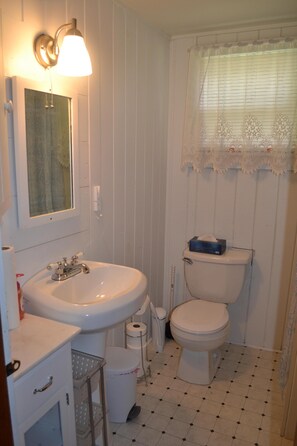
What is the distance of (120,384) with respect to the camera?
6.09 feet

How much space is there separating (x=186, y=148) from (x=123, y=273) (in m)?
1.25

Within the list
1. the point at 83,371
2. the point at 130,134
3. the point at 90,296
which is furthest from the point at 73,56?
the point at 83,371

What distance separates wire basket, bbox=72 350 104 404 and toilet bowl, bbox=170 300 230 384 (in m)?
0.73

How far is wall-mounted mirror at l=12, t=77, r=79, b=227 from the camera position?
137cm

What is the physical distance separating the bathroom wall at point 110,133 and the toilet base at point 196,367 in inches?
23.8

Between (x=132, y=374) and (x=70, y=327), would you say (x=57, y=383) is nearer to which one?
(x=70, y=327)

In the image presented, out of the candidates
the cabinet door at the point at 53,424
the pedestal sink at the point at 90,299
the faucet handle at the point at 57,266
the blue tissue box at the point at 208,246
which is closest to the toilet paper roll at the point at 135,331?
the pedestal sink at the point at 90,299

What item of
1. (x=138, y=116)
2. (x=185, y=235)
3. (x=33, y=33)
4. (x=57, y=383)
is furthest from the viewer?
(x=185, y=235)

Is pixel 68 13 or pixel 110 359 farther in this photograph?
pixel 110 359

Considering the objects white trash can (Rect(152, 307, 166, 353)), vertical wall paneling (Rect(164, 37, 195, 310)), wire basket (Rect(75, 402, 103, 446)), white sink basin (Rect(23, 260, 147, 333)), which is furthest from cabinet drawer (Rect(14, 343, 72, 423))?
vertical wall paneling (Rect(164, 37, 195, 310))

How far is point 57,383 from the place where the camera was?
3.82ft

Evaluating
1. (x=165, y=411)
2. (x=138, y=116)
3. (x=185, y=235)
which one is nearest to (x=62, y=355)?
(x=165, y=411)

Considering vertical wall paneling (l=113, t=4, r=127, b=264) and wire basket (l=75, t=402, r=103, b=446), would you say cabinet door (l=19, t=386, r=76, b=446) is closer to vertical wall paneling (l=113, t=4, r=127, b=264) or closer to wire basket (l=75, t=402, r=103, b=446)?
wire basket (l=75, t=402, r=103, b=446)

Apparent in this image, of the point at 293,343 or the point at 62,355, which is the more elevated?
the point at 62,355
